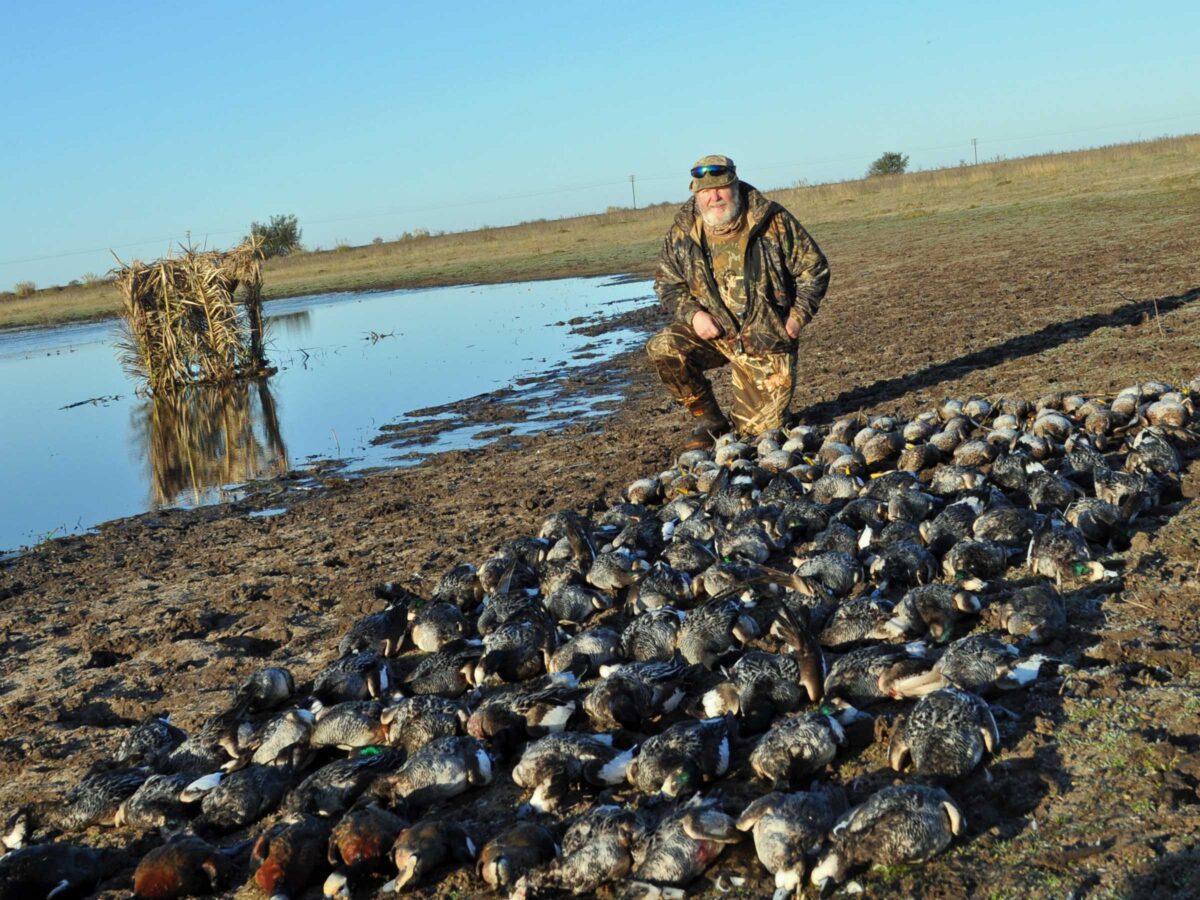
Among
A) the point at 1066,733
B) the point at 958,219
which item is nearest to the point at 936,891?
the point at 1066,733

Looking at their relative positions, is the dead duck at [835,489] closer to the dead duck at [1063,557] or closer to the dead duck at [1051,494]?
the dead duck at [1051,494]

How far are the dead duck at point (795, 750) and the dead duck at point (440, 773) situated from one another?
1.05m

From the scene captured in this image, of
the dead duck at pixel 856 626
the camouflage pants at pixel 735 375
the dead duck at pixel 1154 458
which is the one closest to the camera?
the dead duck at pixel 856 626

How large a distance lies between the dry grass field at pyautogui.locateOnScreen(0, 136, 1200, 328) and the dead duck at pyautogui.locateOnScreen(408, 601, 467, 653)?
756 inches

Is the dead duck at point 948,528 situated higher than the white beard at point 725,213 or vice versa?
the white beard at point 725,213

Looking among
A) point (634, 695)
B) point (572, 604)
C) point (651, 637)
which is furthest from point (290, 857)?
point (572, 604)

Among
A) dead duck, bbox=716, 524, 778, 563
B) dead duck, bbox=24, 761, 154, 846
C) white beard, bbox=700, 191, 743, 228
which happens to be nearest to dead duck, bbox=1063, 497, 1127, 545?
dead duck, bbox=716, 524, 778, 563

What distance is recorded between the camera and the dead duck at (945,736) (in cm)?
372

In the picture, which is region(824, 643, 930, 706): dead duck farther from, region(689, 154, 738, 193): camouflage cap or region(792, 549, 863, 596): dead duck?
region(689, 154, 738, 193): camouflage cap

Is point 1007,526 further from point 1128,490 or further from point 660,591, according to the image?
point 660,591

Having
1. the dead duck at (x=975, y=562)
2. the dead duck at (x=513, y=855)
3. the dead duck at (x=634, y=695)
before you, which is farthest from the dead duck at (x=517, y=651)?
the dead duck at (x=975, y=562)

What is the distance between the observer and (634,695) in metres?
4.42

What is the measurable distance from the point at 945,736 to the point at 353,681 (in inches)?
106

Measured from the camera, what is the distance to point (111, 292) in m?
47.8
